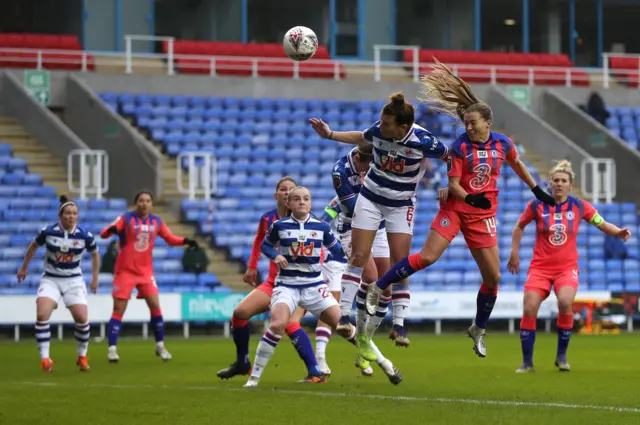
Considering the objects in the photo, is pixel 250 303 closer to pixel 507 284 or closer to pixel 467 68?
pixel 507 284

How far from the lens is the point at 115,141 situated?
29.5 meters

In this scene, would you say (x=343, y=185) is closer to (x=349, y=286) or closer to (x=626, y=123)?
(x=349, y=286)

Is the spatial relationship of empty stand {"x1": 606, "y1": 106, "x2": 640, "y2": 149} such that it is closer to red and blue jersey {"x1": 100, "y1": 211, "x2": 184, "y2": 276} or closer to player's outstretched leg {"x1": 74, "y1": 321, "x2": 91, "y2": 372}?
red and blue jersey {"x1": 100, "y1": 211, "x2": 184, "y2": 276}

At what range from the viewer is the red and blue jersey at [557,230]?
50.1 feet

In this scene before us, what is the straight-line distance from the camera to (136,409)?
11.0m

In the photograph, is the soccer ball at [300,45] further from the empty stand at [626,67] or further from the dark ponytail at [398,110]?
the empty stand at [626,67]

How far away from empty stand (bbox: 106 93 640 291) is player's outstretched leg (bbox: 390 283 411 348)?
521 inches

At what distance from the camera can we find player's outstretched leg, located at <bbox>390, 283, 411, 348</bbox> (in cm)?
1265

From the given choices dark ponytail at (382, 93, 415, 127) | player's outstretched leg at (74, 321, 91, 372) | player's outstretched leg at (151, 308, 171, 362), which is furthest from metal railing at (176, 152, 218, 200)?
dark ponytail at (382, 93, 415, 127)

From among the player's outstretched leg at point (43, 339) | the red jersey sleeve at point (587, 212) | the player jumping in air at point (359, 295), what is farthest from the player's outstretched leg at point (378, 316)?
the player's outstretched leg at point (43, 339)

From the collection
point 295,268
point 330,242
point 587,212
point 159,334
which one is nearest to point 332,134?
point 330,242

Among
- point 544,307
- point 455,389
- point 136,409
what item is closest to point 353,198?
point 455,389

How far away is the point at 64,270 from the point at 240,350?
136 inches

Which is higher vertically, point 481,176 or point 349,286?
point 481,176
